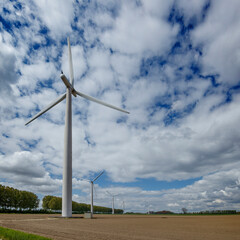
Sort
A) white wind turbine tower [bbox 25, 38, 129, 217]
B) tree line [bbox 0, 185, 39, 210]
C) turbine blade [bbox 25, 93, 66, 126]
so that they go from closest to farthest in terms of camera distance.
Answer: white wind turbine tower [bbox 25, 38, 129, 217], turbine blade [bbox 25, 93, 66, 126], tree line [bbox 0, 185, 39, 210]

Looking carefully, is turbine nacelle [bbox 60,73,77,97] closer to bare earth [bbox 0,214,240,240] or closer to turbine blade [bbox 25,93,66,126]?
turbine blade [bbox 25,93,66,126]

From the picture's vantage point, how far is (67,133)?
60781 millimetres

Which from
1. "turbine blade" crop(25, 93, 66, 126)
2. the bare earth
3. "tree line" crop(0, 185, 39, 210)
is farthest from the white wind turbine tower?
"tree line" crop(0, 185, 39, 210)

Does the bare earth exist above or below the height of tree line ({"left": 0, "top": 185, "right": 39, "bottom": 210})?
below

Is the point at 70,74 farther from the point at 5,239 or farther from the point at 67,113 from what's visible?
the point at 5,239

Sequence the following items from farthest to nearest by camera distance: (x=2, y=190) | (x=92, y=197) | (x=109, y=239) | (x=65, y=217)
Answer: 1. (x=2, y=190)
2. (x=92, y=197)
3. (x=65, y=217)
4. (x=109, y=239)

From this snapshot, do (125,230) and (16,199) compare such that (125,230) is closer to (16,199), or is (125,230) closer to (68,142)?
(68,142)

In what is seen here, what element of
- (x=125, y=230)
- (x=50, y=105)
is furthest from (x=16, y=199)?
(x=125, y=230)

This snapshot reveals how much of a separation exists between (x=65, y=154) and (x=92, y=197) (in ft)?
113

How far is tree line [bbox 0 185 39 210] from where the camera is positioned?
120m

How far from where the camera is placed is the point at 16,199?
12612 centimetres

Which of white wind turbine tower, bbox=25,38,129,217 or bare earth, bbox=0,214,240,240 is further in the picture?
white wind turbine tower, bbox=25,38,129,217

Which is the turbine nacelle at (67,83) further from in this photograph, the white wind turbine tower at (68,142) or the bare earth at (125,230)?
the bare earth at (125,230)

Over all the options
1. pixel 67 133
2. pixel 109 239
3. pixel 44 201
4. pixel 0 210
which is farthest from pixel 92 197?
pixel 44 201
